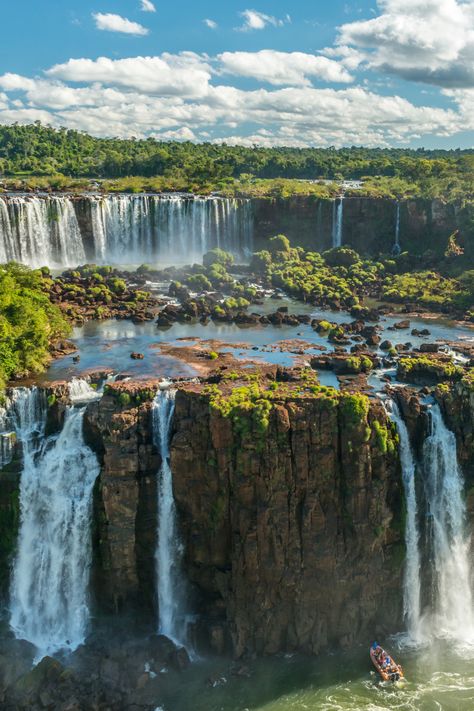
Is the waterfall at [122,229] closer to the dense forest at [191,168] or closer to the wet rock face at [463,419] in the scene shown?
the dense forest at [191,168]

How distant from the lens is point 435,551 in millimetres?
30922

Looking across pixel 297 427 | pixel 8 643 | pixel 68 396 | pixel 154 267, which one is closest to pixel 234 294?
pixel 154 267

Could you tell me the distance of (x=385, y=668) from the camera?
27.1 m

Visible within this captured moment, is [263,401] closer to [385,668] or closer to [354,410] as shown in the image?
[354,410]

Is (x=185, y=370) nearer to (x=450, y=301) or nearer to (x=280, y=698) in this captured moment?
(x=280, y=698)

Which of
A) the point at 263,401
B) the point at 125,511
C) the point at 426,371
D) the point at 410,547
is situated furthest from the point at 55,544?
the point at 426,371

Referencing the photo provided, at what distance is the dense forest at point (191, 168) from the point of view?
81375mm

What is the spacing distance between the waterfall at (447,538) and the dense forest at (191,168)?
49.6 metres

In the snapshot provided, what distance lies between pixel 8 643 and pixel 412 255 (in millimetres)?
53905

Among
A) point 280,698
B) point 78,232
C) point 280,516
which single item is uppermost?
point 78,232

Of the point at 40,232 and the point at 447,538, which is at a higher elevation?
the point at 40,232

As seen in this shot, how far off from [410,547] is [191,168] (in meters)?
72.6

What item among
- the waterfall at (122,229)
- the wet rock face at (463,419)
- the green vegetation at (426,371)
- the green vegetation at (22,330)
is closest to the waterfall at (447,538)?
the wet rock face at (463,419)

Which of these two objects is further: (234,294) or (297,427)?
(234,294)
